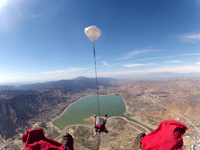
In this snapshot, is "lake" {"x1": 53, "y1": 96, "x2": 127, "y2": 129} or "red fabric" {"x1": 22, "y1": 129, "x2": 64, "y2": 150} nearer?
"red fabric" {"x1": 22, "y1": 129, "x2": 64, "y2": 150}

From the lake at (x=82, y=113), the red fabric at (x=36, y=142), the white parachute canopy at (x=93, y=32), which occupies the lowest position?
the lake at (x=82, y=113)

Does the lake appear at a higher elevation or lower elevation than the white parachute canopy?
lower

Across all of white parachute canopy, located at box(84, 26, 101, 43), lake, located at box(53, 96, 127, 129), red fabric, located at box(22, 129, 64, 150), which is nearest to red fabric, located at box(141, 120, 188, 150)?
red fabric, located at box(22, 129, 64, 150)

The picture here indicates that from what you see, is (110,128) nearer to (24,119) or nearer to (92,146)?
(92,146)

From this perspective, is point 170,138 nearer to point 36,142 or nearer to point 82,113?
point 36,142

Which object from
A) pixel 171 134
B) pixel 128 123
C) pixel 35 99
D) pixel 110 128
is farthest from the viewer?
pixel 35 99

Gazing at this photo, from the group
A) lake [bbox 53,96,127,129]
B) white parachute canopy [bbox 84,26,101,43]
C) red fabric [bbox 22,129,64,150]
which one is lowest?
lake [bbox 53,96,127,129]

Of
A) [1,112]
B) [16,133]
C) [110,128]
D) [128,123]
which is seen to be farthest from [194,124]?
[1,112]

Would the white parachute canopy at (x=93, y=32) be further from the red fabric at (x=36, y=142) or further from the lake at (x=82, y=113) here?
Answer: the lake at (x=82, y=113)

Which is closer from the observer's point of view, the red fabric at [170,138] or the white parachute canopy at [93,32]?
the red fabric at [170,138]

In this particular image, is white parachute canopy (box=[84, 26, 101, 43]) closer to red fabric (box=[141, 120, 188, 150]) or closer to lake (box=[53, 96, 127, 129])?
red fabric (box=[141, 120, 188, 150])

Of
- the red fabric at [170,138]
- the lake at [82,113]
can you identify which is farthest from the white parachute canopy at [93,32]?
the lake at [82,113]
